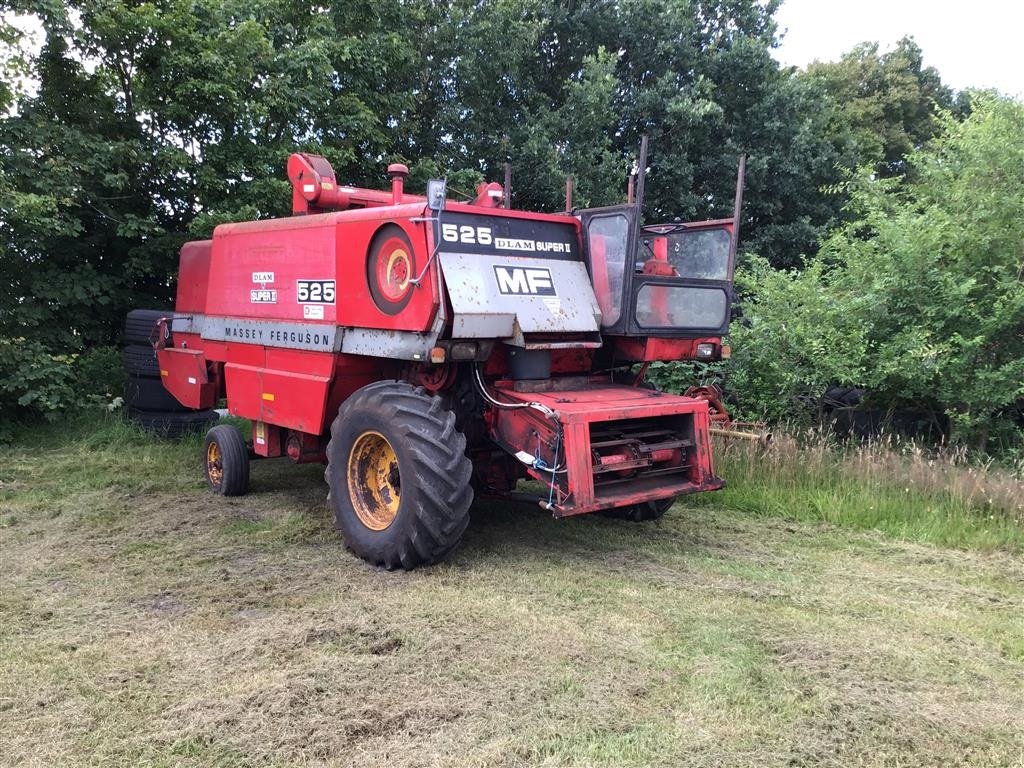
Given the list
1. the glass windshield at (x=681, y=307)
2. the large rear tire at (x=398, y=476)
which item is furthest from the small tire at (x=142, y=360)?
the glass windshield at (x=681, y=307)

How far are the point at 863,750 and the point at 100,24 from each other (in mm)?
9088

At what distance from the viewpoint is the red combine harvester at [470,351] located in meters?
4.58

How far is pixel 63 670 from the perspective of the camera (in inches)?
133

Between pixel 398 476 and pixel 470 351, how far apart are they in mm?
878

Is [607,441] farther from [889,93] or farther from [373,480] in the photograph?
[889,93]

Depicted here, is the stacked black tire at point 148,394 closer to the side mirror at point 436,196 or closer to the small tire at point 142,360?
the small tire at point 142,360

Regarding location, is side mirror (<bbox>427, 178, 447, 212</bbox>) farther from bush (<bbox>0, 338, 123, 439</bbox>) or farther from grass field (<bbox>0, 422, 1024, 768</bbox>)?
bush (<bbox>0, 338, 123, 439</bbox>)

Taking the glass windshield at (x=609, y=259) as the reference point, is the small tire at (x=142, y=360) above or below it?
below

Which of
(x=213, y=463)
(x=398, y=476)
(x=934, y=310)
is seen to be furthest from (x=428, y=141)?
(x=398, y=476)

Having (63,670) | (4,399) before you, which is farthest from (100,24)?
(63,670)

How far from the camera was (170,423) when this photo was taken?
844 centimetres

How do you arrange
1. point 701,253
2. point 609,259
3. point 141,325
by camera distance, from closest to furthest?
point 609,259 < point 701,253 < point 141,325

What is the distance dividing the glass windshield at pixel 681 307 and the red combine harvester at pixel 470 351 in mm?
12

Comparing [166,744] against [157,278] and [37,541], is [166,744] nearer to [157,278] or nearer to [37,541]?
[37,541]
